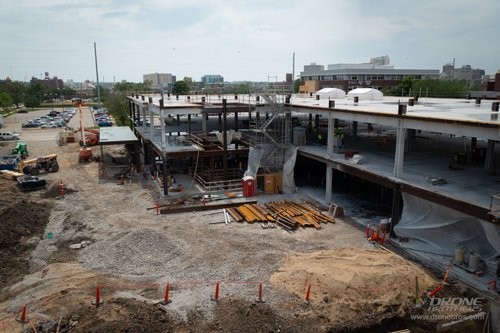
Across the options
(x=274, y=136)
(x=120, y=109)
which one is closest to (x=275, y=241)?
(x=274, y=136)

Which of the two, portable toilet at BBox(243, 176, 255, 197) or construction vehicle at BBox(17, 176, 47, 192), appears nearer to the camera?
portable toilet at BBox(243, 176, 255, 197)

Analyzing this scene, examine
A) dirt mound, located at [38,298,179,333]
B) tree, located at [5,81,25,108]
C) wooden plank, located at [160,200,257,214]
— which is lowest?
dirt mound, located at [38,298,179,333]

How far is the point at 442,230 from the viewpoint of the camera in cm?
1844

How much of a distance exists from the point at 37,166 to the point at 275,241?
28.5m

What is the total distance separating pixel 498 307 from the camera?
1408cm

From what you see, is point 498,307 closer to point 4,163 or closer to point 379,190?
point 379,190

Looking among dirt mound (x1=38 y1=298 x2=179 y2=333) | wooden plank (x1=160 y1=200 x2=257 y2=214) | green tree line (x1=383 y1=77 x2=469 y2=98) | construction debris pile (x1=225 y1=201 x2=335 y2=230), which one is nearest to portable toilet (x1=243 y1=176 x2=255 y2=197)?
wooden plank (x1=160 y1=200 x2=257 y2=214)

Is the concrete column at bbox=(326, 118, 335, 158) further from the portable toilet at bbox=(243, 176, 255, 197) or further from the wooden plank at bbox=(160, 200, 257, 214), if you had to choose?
the wooden plank at bbox=(160, 200, 257, 214)

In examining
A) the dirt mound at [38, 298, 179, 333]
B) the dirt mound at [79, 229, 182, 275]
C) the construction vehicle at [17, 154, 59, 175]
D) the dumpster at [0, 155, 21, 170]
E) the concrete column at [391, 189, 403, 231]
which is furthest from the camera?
the construction vehicle at [17, 154, 59, 175]

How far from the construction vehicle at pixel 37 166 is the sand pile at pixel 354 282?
29757 mm

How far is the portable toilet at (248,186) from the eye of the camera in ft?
91.4

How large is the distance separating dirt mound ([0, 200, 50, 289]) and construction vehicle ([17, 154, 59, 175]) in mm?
10256

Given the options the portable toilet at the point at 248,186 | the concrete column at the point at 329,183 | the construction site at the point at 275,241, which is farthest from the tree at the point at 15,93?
the concrete column at the point at 329,183

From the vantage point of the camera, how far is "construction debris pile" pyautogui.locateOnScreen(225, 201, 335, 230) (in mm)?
22422
